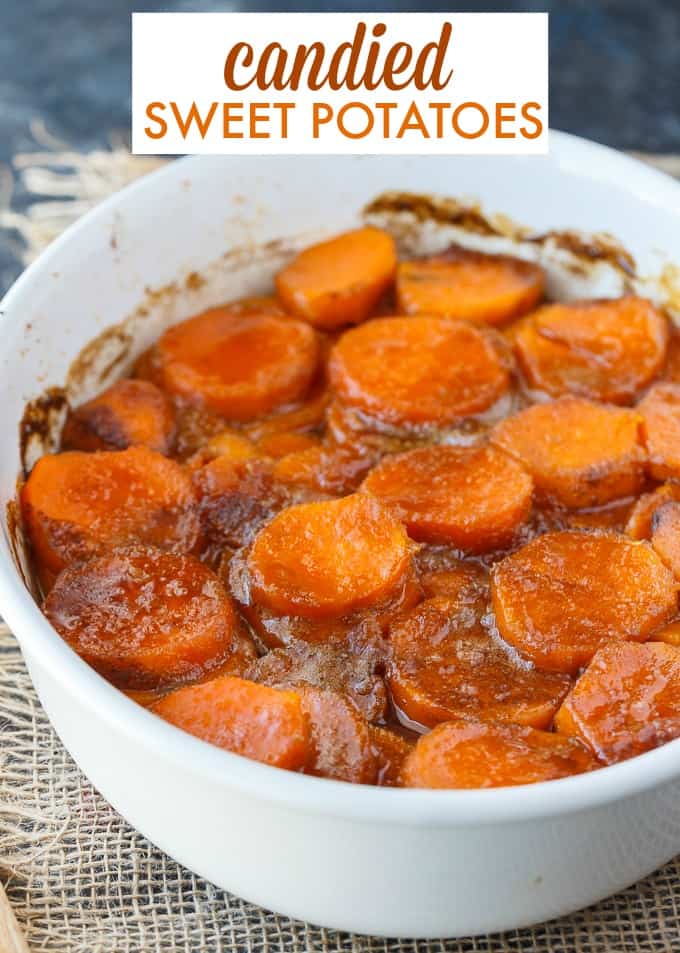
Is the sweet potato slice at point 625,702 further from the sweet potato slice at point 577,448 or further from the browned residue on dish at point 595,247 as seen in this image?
the browned residue on dish at point 595,247

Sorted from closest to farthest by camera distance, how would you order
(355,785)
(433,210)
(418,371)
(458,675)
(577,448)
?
(355,785), (458,675), (577,448), (418,371), (433,210)

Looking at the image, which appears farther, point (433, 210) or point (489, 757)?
point (433, 210)

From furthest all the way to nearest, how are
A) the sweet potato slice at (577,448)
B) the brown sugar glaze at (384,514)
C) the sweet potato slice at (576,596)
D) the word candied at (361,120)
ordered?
1. the word candied at (361,120)
2. the sweet potato slice at (577,448)
3. the sweet potato slice at (576,596)
4. the brown sugar glaze at (384,514)

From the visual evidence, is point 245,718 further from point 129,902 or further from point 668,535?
point 668,535

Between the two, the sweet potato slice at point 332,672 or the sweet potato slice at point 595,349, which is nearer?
the sweet potato slice at point 332,672

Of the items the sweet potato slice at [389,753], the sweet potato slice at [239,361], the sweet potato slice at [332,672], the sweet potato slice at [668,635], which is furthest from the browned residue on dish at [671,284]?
the sweet potato slice at [389,753]

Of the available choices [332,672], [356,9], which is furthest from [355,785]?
[356,9]

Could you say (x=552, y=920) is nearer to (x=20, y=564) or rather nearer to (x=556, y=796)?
(x=556, y=796)
